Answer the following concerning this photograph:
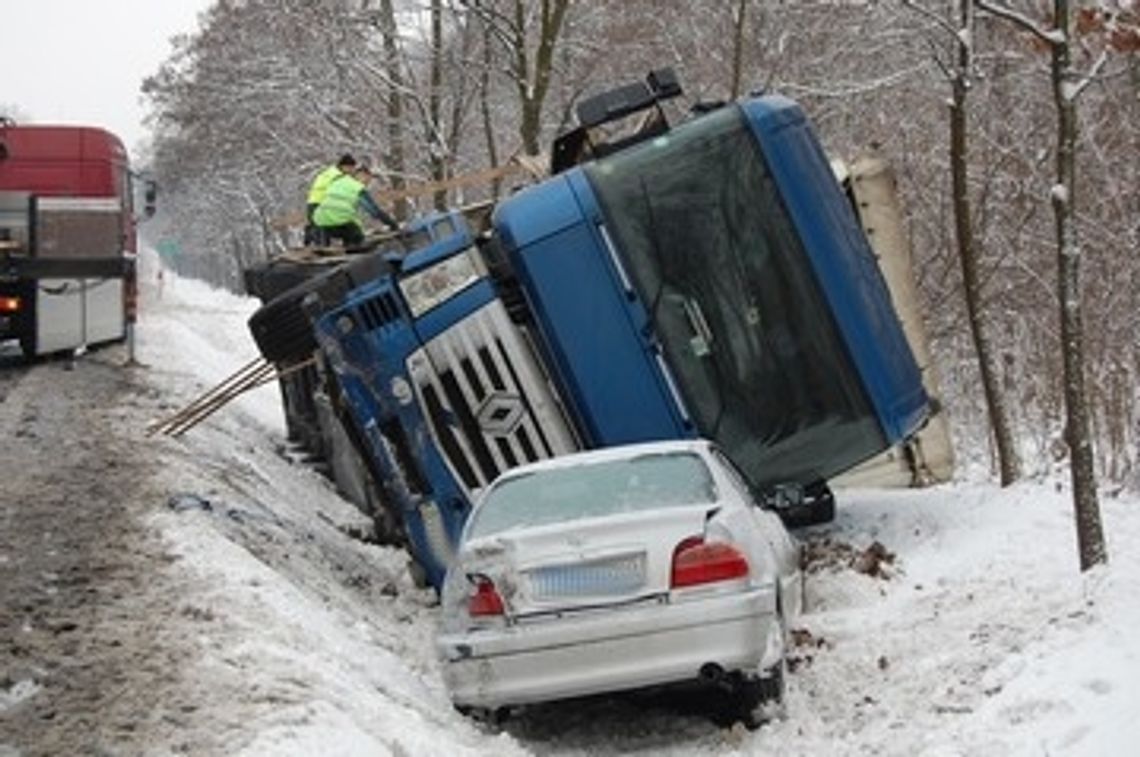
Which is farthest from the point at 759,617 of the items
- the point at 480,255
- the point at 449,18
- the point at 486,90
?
the point at 449,18

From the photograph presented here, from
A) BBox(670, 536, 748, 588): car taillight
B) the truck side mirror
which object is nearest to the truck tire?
BBox(670, 536, 748, 588): car taillight

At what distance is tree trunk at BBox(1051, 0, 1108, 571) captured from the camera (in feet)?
26.1

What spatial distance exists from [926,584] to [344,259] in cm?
502

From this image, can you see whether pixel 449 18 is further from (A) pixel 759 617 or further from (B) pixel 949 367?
(A) pixel 759 617

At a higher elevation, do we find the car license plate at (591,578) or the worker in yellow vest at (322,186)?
the worker in yellow vest at (322,186)

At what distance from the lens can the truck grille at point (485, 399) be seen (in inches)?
380

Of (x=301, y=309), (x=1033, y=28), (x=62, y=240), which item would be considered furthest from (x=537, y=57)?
(x=1033, y=28)

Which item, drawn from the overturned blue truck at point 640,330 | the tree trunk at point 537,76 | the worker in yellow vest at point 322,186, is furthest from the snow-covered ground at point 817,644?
the tree trunk at point 537,76

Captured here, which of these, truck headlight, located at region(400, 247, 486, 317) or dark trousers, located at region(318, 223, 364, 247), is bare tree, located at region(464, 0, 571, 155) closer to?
dark trousers, located at region(318, 223, 364, 247)

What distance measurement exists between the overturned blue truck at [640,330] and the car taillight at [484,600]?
2.71 metres

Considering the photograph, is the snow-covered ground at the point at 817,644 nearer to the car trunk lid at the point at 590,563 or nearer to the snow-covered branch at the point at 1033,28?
the car trunk lid at the point at 590,563

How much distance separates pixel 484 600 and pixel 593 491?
0.94 m

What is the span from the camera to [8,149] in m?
18.3

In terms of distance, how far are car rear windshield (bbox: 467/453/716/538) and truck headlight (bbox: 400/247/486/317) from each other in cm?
212
